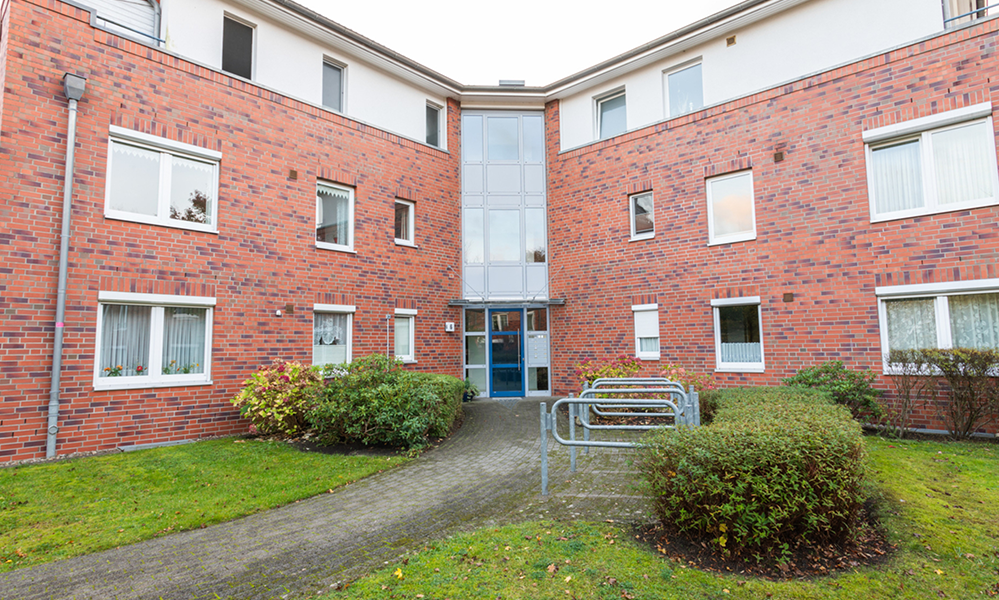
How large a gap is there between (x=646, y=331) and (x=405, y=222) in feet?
22.2

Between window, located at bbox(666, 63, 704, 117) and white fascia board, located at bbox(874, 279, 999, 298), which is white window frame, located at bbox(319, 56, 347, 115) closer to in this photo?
window, located at bbox(666, 63, 704, 117)

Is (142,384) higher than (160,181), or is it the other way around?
(160,181)

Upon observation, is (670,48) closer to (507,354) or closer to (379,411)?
(507,354)

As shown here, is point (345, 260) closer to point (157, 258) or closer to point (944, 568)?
point (157, 258)

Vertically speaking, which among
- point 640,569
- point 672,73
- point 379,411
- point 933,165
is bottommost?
point 640,569

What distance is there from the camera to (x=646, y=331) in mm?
12516

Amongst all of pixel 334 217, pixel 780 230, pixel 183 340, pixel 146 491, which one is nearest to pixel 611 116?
pixel 780 230

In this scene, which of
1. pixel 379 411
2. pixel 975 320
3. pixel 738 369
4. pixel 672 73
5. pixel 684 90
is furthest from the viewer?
pixel 672 73

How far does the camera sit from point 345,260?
1170 centimetres

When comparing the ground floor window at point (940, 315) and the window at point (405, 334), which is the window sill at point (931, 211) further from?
the window at point (405, 334)

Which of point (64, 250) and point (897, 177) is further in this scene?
point (897, 177)

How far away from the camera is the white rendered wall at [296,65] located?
9.83 metres

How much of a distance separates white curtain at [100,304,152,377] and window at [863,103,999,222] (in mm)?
13291

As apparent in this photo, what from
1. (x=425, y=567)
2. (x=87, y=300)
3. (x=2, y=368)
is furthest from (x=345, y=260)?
(x=425, y=567)
